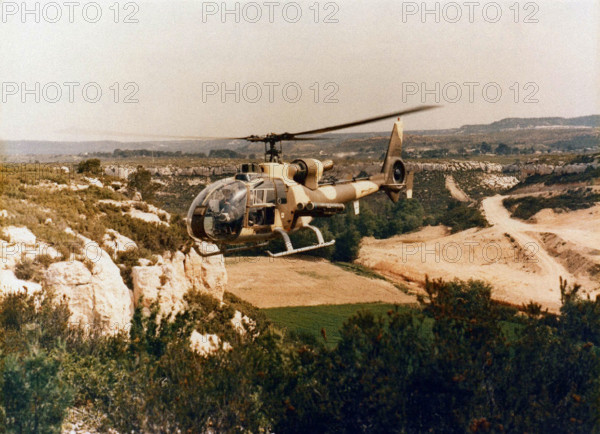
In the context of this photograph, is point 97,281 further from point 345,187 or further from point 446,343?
point 446,343

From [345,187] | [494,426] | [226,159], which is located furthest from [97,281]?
[226,159]

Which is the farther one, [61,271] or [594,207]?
[594,207]

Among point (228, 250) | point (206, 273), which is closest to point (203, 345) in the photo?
point (228, 250)

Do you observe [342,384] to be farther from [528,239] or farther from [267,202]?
[528,239]

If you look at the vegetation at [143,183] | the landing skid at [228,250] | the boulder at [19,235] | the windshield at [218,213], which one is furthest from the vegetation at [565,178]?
the boulder at [19,235]

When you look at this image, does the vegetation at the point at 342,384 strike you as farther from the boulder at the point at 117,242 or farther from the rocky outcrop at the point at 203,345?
the boulder at the point at 117,242
